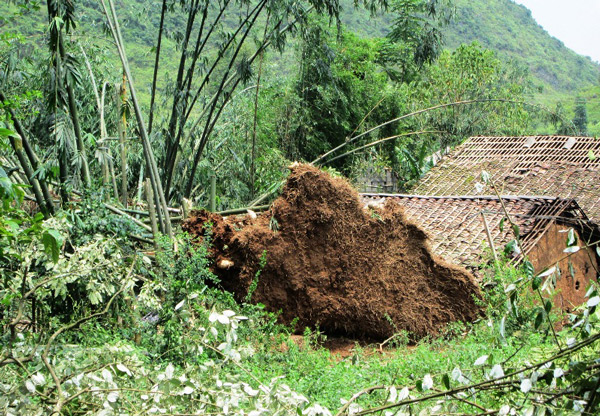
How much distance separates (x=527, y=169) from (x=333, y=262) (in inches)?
324

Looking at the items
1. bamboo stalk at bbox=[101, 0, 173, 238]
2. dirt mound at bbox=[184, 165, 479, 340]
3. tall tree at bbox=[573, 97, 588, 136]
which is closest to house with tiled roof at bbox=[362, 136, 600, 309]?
dirt mound at bbox=[184, 165, 479, 340]

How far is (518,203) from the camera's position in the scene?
9.95 m

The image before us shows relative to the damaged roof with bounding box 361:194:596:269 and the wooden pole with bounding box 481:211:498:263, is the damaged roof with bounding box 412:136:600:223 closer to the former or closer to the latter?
the damaged roof with bounding box 361:194:596:269

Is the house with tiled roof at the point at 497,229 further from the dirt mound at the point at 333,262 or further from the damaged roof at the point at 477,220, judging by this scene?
the dirt mound at the point at 333,262

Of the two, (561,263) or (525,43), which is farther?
(525,43)

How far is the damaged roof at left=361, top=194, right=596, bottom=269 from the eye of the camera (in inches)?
349

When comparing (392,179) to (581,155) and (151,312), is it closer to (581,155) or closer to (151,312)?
(581,155)

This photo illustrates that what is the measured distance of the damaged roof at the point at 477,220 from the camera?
29.1 ft

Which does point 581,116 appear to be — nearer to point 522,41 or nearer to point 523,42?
point 522,41

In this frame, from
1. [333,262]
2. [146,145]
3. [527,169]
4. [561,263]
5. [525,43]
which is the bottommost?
[333,262]

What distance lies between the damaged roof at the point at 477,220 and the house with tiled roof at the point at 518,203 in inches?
0.5

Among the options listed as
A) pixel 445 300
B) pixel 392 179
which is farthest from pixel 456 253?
pixel 392 179

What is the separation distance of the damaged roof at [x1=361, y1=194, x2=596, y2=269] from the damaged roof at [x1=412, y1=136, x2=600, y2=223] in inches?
70.8

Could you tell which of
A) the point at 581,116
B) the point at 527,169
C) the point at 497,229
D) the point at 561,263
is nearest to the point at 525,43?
the point at 581,116
